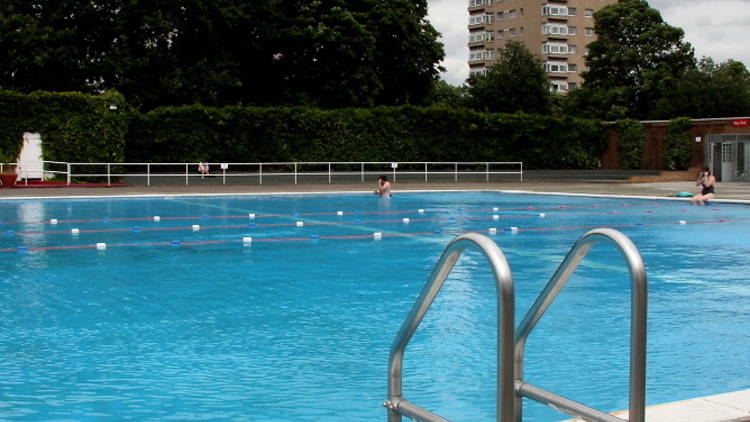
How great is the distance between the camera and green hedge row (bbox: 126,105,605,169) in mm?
37562

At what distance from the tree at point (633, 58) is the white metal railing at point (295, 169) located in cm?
2349

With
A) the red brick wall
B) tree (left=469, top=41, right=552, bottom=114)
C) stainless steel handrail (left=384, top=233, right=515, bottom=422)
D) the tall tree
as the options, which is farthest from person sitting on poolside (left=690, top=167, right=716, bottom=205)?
tree (left=469, top=41, right=552, bottom=114)

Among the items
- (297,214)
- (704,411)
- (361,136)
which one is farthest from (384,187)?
(704,411)

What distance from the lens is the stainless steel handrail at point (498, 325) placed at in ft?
12.6

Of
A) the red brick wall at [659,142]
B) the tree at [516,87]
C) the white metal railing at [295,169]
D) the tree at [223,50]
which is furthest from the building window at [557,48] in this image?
the white metal railing at [295,169]

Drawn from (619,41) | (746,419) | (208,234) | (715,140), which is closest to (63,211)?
(208,234)

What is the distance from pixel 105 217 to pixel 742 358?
17.4 m

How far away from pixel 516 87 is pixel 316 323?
56034mm

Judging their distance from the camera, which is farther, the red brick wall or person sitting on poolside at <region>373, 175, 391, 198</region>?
the red brick wall

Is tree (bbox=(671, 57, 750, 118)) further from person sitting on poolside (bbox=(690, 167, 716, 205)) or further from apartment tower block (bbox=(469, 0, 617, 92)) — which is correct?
apartment tower block (bbox=(469, 0, 617, 92))

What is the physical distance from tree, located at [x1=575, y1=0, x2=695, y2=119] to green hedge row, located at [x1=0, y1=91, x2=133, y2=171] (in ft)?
133

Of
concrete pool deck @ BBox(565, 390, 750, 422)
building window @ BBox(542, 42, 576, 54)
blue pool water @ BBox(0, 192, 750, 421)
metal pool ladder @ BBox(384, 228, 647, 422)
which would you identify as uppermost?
building window @ BBox(542, 42, 576, 54)

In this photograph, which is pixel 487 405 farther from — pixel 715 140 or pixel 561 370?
pixel 715 140

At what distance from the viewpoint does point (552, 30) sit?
110 metres
